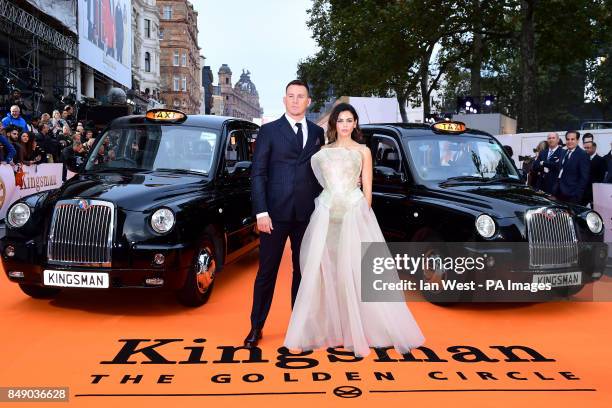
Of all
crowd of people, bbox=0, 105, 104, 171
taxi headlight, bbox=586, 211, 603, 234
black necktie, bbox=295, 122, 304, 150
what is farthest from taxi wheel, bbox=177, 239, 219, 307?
crowd of people, bbox=0, 105, 104, 171

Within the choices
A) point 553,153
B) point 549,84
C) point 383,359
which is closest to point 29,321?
point 383,359

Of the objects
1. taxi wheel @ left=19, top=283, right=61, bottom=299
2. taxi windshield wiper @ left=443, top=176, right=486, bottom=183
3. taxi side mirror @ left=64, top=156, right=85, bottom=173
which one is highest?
taxi side mirror @ left=64, top=156, right=85, bottom=173

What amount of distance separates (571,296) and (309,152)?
386cm

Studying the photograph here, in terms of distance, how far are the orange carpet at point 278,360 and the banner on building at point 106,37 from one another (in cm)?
3040

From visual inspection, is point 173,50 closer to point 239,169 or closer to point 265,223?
point 239,169

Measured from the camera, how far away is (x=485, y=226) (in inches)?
232

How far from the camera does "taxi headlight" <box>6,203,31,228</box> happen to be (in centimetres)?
582

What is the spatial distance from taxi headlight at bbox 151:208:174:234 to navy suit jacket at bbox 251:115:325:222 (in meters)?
1.21

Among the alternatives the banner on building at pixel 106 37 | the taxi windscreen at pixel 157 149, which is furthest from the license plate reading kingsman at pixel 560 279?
the banner on building at pixel 106 37

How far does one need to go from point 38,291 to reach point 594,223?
5871 millimetres

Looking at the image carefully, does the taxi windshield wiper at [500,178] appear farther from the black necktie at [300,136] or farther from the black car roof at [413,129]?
the black necktie at [300,136]

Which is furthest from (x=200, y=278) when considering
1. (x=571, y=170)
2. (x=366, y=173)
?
(x=571, y=170)

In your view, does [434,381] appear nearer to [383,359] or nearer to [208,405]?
[383,359]

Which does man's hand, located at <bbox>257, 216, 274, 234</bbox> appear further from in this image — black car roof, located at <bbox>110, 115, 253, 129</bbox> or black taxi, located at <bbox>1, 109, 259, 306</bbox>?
black car roof, located at <bbox>110, 115, 253, 129</bbox>
